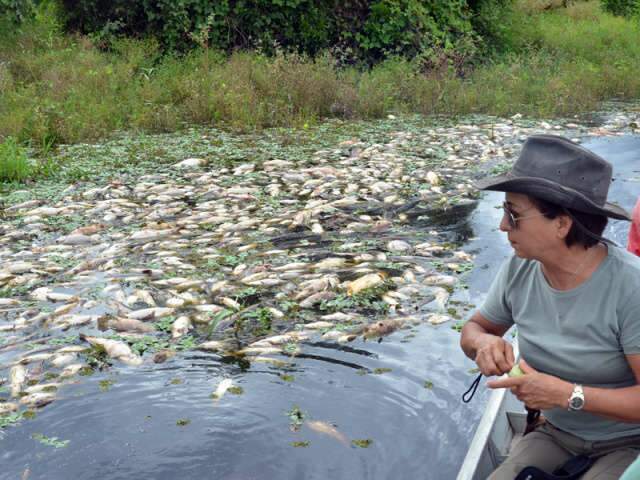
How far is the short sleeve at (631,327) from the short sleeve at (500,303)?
0.52 m

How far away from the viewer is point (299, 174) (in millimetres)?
9508

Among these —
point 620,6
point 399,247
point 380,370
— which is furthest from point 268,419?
point 620,6

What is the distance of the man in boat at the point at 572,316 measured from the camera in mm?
2713

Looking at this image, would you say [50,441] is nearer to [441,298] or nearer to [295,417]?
[295,417]

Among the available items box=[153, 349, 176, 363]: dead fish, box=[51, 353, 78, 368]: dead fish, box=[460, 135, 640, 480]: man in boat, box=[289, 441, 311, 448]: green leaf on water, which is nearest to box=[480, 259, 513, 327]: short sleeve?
box=[460, 135, 640, 480]: man in boat

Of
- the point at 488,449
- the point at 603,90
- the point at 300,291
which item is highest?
the point at 488,449

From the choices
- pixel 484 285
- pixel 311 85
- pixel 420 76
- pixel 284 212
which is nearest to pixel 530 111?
pixel 420 76

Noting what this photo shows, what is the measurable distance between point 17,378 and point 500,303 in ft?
9.86

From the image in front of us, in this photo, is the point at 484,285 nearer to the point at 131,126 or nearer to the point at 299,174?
the point at 299,174

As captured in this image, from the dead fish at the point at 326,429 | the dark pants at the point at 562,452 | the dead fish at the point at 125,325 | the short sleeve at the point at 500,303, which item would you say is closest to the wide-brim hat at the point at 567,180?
the short sleeve at the point at 500,303

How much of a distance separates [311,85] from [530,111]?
3859mm

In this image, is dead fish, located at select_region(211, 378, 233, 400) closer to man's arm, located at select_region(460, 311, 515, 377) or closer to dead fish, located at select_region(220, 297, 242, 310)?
dead fish, located at select_region(220, 297, 242, 310)

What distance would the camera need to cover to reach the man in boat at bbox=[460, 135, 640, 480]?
271cm

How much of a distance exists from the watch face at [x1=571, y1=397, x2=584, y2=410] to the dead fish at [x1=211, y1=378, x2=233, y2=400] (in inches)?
95.2
